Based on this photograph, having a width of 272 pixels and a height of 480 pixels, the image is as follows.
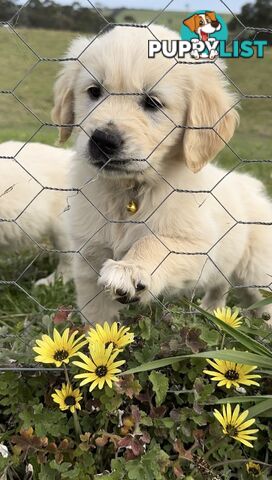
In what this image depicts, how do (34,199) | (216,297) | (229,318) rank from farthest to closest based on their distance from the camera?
(34,199), (216,297), (229,318)

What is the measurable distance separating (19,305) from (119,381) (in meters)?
1.10

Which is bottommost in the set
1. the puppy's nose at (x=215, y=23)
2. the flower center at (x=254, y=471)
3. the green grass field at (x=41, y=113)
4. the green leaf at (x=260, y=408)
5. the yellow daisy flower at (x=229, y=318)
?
the green grass field at (x=41, y=113)

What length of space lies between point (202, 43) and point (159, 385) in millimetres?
983

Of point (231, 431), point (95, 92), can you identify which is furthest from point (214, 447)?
point (95, 92)

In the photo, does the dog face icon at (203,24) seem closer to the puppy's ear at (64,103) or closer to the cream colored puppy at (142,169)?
the cream colored puppy at (142,169)

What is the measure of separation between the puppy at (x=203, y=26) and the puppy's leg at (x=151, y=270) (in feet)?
1.79

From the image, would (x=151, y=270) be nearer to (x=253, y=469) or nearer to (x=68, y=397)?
(x=68, y=397)

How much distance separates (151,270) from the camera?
5.35 ft

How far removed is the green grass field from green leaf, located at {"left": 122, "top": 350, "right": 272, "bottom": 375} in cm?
60

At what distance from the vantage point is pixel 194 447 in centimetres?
127

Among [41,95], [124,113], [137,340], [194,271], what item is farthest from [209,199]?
[41,95]

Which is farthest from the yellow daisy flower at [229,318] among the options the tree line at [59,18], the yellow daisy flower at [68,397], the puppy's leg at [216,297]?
the tree line at [59,18]

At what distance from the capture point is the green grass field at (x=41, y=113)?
2.35 m

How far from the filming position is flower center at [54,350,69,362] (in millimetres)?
1319
